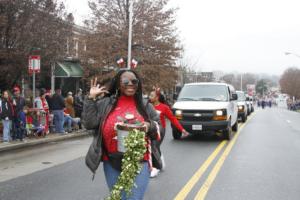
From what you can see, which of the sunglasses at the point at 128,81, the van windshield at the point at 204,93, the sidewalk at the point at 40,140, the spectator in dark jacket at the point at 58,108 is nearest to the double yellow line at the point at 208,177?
the van windshield at the point at 204,93

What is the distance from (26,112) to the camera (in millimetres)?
14211

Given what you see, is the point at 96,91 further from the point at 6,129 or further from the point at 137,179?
the point at 6,129

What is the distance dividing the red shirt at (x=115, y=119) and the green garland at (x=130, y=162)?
8.9 inches

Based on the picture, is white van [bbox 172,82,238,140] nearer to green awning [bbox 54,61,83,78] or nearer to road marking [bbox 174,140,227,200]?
road marking [bbox 174,140,227,200]

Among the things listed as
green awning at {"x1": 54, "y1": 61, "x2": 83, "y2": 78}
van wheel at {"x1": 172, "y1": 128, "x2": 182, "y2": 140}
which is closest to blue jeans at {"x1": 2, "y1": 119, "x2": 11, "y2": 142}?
van wheel at {"x1": 172, "y1": 128, "x2": 182, "y2": 140}

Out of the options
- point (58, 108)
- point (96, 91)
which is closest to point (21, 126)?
point (58, 108)

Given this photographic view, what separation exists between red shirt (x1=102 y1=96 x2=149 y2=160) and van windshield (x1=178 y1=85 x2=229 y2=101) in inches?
435

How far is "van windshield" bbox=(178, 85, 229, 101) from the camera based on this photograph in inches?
591

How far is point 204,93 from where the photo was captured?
15.3 m

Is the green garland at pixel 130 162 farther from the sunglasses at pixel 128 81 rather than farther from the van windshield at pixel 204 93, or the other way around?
the van windshield at pixel 204 93

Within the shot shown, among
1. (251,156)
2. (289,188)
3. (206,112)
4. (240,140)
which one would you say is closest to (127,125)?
(289,188)

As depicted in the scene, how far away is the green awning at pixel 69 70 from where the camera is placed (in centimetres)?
2716

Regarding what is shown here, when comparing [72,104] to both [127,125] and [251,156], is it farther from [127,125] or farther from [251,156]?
[127,125]

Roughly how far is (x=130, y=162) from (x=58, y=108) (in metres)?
12.6
